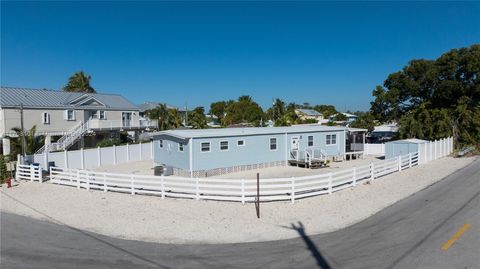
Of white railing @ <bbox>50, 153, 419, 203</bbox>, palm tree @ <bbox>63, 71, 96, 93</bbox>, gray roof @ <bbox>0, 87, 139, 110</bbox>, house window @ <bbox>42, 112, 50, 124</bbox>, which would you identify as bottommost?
white railing @ <bbox>50, 153, 419, 203</bbox>

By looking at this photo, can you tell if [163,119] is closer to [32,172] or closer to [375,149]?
[32,172]

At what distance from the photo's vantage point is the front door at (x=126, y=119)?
40031 millimetres

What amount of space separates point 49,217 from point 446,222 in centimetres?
1418

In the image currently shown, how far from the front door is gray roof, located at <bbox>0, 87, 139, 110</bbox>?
0.79 metres

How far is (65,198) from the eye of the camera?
52.6 ft

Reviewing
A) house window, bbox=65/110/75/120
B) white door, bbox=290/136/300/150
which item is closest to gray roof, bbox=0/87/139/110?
house window, bbox=65/110/75/120

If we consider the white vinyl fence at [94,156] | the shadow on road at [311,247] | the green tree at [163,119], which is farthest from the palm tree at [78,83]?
the shadow on road at [311,247]

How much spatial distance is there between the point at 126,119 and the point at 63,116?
8.06 m

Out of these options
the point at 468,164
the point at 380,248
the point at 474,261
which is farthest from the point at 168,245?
the point at 468,164

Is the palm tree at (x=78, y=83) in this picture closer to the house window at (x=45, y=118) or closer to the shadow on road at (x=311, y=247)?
the house window at (x=45, y=118)

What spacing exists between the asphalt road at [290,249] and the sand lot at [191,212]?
0.67 m

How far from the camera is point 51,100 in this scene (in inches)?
1421

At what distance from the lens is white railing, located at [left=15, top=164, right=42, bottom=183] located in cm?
2033

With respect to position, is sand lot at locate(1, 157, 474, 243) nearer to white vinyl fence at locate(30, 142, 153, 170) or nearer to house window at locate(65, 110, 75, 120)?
white vinyl fence at locate(30, 142, 153, 170)
